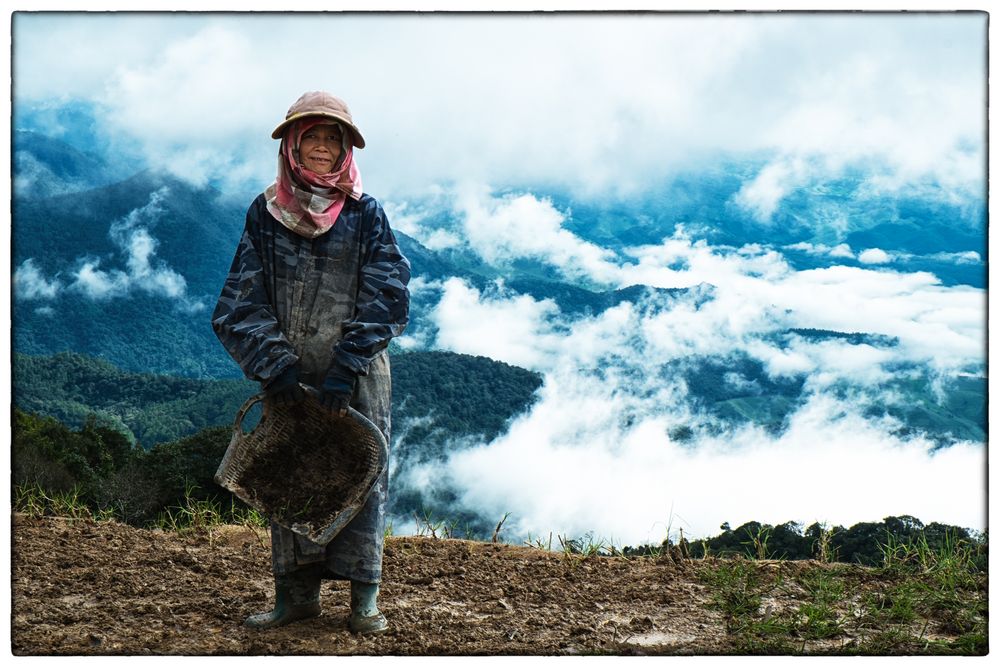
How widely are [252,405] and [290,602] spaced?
2.66 feet

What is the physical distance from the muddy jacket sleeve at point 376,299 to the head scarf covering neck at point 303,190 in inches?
6.6

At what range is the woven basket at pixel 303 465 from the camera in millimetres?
3908

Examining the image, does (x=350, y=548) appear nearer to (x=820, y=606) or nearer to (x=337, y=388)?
(x=337, y=388)

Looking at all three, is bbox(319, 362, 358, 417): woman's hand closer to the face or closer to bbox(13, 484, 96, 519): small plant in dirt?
the face

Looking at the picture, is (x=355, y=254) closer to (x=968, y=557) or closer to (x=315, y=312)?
(x=315, y=312)

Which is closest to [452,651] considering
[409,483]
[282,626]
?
[282,626]

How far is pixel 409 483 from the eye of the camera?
8547 millimetres

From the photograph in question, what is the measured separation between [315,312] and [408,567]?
5.89 feet

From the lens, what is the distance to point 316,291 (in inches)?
156

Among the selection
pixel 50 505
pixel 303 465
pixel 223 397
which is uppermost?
pixel 223 397

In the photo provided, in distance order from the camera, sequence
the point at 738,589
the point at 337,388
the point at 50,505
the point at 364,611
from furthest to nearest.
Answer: the point at 50,505 → the point at 738,589 → the point at 364,611 → the point at 337,388

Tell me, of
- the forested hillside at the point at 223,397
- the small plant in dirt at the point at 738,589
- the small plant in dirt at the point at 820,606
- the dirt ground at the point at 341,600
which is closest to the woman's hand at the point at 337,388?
the dirt ground at the point at 341,600

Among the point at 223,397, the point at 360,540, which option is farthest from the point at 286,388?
the point at 223,397

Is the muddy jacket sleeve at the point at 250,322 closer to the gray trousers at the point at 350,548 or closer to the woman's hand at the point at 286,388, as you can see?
the woman's hand at the point at 286,388
